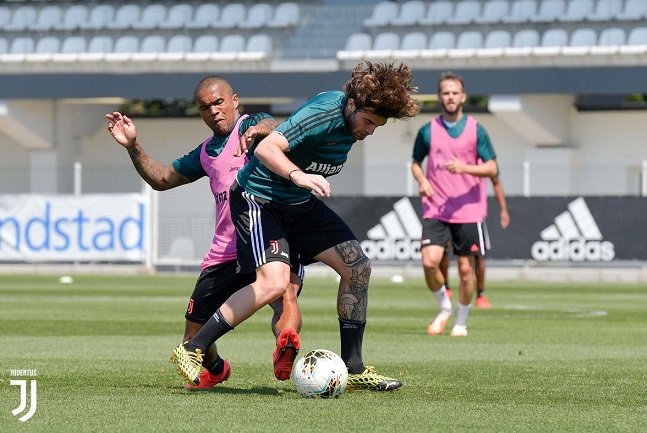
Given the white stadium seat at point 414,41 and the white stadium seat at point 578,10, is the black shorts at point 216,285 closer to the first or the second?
the white stadium seat at point 578,10

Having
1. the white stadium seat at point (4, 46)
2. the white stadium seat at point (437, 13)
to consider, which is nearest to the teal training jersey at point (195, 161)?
the white stadium seat at point (437, 13)

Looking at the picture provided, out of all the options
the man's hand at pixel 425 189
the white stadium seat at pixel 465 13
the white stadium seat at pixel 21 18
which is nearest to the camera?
the man's hand at pixel 425 189

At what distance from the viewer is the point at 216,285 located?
7742mm

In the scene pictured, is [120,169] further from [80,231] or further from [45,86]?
[80,231]

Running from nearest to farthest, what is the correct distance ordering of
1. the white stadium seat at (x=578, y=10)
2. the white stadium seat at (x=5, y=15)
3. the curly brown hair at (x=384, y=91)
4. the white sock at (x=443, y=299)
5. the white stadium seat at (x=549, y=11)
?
1. the curly brown hair at (x=384, y=91)
2. the white sock at (x=443, y=299)
3. the white stadium seat at (x=578, y=10)
4. the white stadium seat at (x=549, y=11)
5. the white stadium seat at (x=5, y=15)

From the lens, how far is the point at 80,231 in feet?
90.1

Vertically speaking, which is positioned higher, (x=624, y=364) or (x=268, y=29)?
(x=268, y=29)

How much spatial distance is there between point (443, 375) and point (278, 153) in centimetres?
216

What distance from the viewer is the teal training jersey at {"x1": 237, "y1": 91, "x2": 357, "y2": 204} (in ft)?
23.0

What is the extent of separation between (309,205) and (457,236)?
503 cm

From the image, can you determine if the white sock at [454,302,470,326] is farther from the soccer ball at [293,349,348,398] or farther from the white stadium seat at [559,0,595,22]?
the white stadium seat at [559,0,595,22]

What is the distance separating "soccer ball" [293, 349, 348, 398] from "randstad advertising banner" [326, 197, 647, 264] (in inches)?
711

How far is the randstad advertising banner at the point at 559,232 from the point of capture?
968 inches

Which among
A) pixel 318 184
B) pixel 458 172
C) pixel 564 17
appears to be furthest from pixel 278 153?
pixel 564 17
